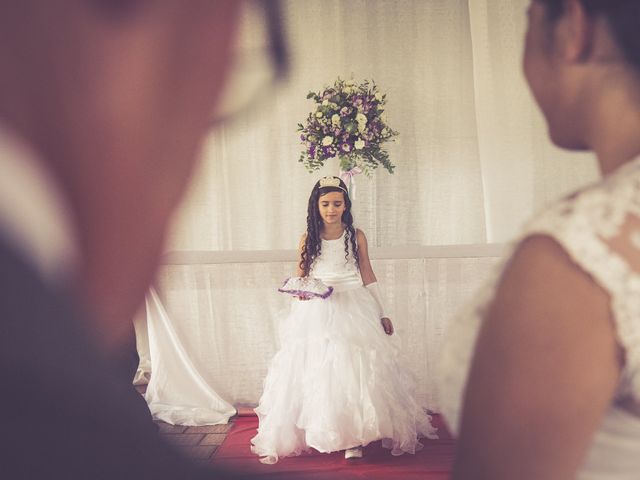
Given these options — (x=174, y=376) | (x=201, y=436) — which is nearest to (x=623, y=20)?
(x=201, y=436)

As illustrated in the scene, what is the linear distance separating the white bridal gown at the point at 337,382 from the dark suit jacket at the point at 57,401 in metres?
3.75

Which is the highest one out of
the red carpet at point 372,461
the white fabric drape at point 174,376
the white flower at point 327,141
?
the white flower at point 327,141

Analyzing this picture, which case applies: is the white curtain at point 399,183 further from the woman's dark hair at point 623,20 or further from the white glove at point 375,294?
the woman's dark hair at point 623,20

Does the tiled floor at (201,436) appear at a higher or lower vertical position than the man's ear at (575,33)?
lower

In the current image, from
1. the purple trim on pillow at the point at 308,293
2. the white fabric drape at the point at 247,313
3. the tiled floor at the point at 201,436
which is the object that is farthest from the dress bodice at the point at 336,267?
the tiled floor at the point at 201,436

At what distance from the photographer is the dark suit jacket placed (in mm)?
195

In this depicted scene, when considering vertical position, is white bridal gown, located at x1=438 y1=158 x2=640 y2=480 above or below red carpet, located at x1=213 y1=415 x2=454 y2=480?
above

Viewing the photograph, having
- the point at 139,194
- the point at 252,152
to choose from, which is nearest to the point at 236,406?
the point at 252,152

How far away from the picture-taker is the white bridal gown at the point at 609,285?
68 centimetres

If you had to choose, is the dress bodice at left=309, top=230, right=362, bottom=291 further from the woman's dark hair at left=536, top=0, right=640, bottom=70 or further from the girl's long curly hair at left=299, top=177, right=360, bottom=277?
the woman's dark hair at left=536, top=0, right=640, bottom=70

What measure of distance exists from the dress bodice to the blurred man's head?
4002 mm

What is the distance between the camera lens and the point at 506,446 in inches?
26.7

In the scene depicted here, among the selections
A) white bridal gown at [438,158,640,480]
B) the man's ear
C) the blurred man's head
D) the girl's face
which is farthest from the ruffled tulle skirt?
the blurred man's head

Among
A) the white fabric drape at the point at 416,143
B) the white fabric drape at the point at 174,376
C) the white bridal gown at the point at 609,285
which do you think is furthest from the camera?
the white fabric drape at the point at 416,143
